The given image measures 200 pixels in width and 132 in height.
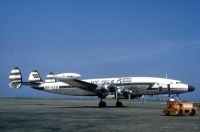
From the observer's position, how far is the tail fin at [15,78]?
61356 mm

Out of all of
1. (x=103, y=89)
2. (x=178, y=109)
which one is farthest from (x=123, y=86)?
(x=178, y=109)

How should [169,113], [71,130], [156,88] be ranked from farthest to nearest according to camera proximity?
[156,88], [169,113], [71,130]

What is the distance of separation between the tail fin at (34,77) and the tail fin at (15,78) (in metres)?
1.90

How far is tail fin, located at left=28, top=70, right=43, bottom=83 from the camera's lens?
201ft

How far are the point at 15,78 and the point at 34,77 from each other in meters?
3.29

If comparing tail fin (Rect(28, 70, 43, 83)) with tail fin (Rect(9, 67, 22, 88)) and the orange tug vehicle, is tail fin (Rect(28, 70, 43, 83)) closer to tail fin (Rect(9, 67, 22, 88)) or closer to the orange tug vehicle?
tail fin (Rect(9, 67, 22, 88))

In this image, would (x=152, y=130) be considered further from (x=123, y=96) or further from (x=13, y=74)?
(x=13, y=74)

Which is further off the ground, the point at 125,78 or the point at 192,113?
the point at 125,78

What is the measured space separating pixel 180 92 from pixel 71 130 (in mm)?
31455

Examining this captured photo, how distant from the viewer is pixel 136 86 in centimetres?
4597

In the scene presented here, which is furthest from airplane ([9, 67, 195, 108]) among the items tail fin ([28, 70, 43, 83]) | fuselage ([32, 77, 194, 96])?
tail fin ([28, 70, 43, 83])

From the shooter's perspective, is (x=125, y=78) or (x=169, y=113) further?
(x=125, y=78)

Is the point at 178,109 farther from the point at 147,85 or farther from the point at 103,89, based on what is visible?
the point at 103,89

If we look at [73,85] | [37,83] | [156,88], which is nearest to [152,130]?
[156,88]
